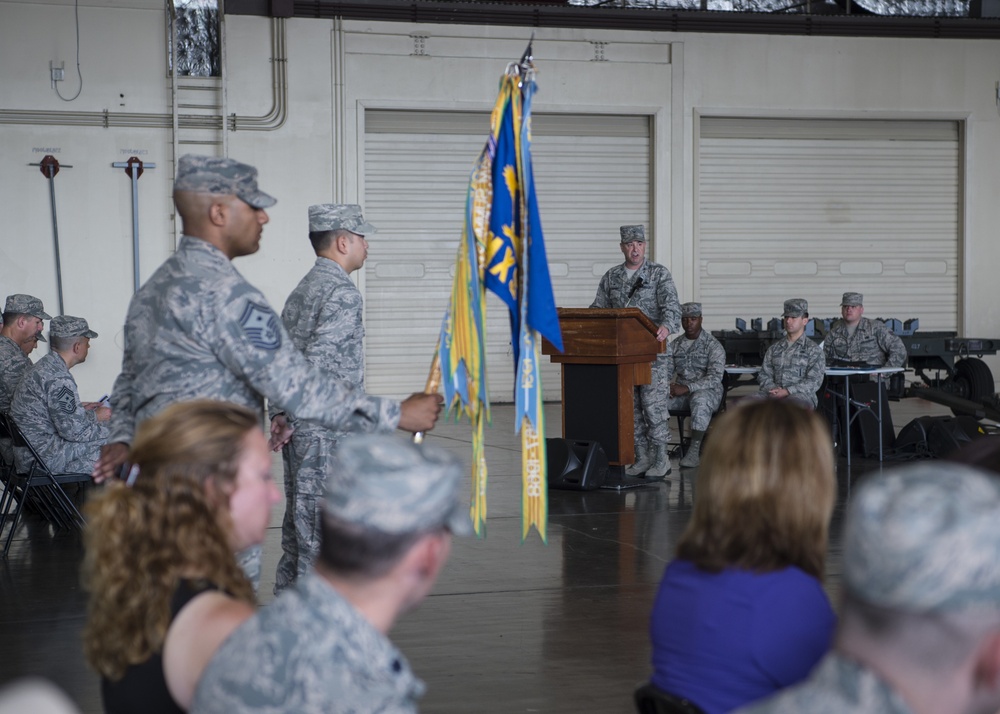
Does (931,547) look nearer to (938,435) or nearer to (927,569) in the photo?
(927,569)

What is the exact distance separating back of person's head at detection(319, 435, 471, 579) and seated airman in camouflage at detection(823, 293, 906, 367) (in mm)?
10203

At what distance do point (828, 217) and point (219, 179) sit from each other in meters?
A: 13.2

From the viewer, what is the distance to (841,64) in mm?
14758

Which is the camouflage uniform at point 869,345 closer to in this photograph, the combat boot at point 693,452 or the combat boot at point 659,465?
the combat boot at point 693,452

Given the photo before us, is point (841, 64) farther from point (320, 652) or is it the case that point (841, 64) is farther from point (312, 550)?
point (320, 652)

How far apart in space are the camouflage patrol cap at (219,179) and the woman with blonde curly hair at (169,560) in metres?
1.18

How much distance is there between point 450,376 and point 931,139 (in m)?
13.2

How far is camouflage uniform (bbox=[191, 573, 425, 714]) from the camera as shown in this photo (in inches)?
60.1

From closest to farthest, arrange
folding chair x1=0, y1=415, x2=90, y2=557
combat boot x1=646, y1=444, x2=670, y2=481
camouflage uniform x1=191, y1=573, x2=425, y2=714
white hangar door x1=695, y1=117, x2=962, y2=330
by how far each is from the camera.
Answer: camouflage uniform x1=191, y1=573, x2=425, y2=714 < folding chair x1=0, y1=415, x2=90, y2=557 < combat boot x1=646, y1=444, x2=670, y2=481 < white hangar door x1=695, y1=117, x2=962, y2=330

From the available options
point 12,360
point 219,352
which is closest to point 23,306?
point 12,360

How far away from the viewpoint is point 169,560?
77.0 inches

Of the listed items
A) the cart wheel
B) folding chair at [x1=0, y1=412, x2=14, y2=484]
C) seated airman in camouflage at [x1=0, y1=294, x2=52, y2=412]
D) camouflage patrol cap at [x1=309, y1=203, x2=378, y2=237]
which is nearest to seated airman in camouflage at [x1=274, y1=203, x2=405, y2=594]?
camouflage patrol cap at [x1=309, y1=203, x2=378, y2=237]

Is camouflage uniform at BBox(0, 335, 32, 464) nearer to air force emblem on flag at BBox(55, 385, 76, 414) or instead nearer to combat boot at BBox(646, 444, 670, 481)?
air force emblem on flag at BBox(55, 385, 76, 414)

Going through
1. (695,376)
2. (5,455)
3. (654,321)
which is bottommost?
(5,455)
